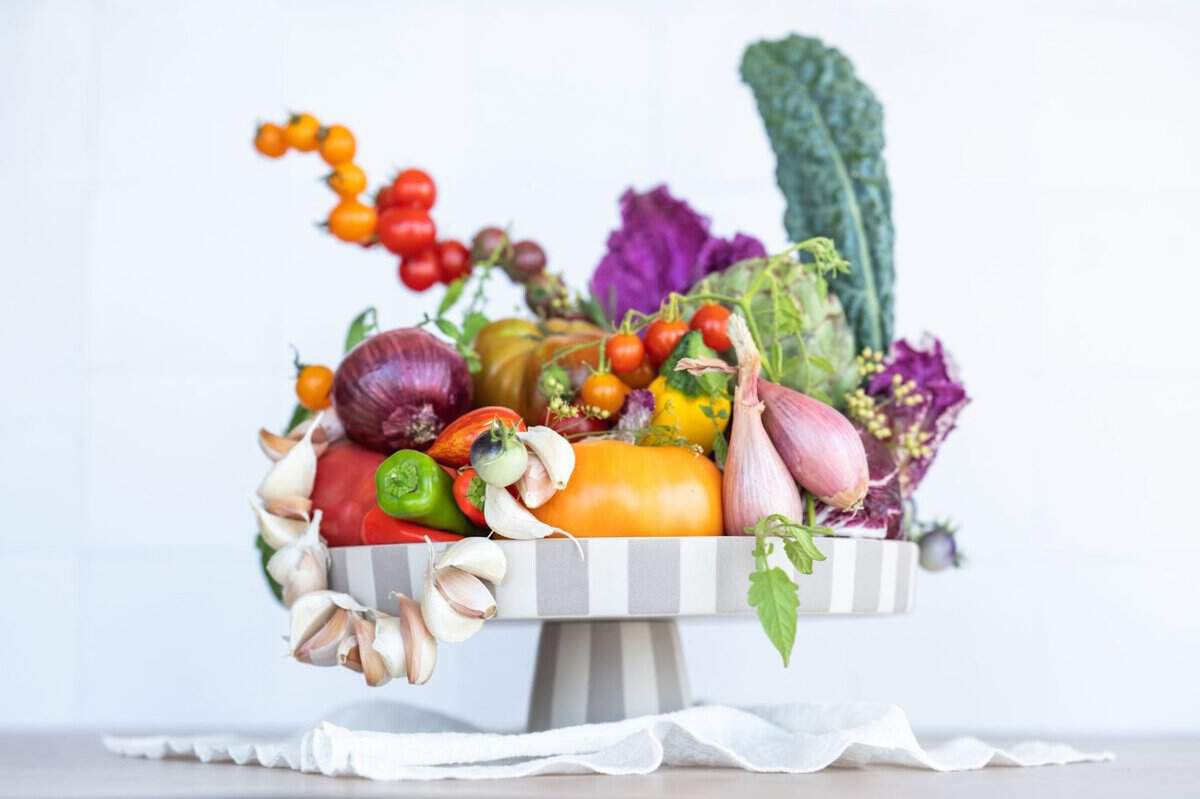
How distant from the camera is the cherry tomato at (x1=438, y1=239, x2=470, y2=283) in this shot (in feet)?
3.36

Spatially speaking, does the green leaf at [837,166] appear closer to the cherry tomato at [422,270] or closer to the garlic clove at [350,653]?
the cherry tomato at [422,270]

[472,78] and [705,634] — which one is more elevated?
[472,78]

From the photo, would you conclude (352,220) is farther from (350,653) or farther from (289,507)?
(350,653)

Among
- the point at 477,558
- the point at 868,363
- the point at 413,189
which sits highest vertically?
the point at 413,189

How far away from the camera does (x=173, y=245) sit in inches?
60.8

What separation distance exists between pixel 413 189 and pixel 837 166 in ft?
1.04

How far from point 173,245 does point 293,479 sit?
0.80m

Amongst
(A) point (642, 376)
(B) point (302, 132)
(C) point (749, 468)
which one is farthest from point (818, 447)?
(B) point (302, 132)

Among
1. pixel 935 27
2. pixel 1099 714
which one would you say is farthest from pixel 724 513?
pixel 935 27

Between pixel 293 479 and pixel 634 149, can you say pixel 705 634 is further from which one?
pixel 293 479

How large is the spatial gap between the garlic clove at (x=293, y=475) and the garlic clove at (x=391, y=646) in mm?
137

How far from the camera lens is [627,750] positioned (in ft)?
2.40

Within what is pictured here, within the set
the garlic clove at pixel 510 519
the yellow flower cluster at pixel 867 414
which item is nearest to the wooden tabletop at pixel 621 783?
the garlic clove at pixel 510 519

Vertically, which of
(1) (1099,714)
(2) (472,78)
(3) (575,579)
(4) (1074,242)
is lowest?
(1) (1099,714)
